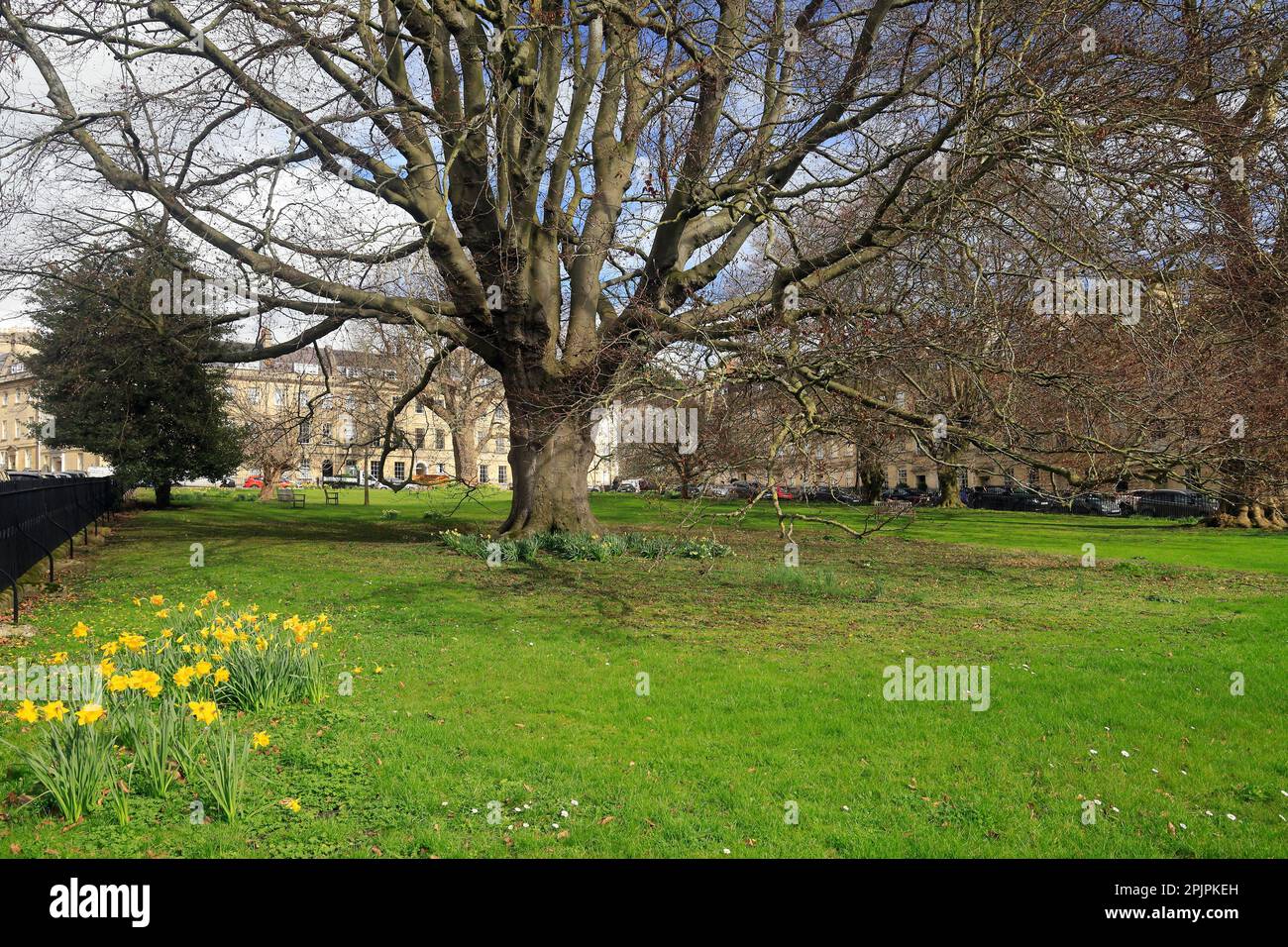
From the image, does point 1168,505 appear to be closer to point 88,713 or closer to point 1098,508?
point 1098,508

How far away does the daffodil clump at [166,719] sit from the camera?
414 cm

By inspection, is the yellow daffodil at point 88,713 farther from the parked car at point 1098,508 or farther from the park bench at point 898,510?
the parked car at point 1098,508

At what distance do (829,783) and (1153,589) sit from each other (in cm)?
1125

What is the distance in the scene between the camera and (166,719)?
462 centimetres

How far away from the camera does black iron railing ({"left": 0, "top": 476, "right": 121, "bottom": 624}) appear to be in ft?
32.1

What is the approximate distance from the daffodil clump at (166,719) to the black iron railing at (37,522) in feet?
15.8

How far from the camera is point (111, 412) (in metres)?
26.7

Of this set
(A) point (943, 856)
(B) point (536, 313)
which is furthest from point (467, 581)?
(A) point (943, 856)

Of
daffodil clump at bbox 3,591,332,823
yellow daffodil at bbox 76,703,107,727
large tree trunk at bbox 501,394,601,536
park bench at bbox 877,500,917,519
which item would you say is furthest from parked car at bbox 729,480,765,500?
yellow daffodil at bbox 76,703,107,727

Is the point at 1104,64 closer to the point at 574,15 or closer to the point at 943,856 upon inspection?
the point at 574,15

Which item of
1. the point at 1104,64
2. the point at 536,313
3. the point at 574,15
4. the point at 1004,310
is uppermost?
the point at 574,15

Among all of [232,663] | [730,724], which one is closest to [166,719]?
[232,663]

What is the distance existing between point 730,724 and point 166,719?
3726 millimetres

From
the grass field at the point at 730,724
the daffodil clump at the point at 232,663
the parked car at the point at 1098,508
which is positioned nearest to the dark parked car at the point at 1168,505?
the parked car at the point at 1098,508
